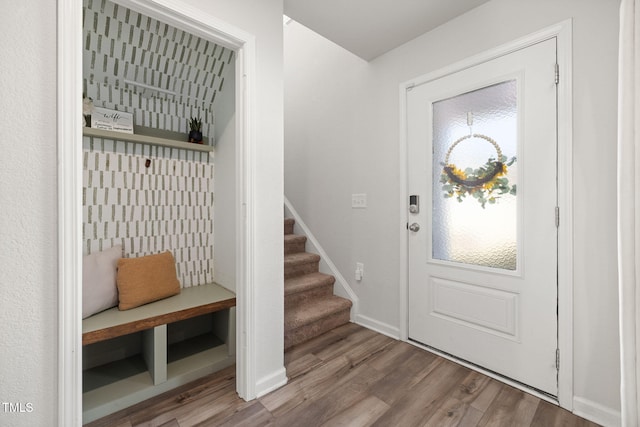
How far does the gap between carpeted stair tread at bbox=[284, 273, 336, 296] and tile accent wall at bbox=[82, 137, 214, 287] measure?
0.68 meters

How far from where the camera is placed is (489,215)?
1.81 m

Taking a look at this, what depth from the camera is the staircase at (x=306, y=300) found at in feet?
7.39

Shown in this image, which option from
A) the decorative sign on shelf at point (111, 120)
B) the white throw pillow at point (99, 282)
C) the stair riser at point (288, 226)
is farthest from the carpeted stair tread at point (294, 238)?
the decorative sign on shelf at point (111, 120)

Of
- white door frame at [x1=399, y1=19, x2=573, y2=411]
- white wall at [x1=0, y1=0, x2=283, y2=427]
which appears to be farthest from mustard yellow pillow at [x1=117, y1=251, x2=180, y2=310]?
white door frame at [x1=399, y1=19, x2=573, y2=411]

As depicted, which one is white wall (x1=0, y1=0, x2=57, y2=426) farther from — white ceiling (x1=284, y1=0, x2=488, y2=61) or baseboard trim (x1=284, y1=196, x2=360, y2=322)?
baseboard trim (x1=284, y1=196, x2=360, y2=322)

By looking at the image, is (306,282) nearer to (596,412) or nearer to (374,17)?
(596,412)

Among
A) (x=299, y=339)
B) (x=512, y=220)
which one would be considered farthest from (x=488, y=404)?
(x=299, y=339)

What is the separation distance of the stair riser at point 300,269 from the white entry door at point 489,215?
105 centimetres

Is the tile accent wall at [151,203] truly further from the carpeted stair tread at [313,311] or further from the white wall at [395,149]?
the white wall at [395,149]

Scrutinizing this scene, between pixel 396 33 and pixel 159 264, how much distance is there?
2439 mm

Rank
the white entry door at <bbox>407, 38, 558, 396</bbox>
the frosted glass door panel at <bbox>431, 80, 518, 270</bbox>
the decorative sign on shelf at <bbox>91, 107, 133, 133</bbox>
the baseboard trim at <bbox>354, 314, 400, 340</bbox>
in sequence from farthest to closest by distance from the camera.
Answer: the baseboard trim at <bbox>354, 314, 400, 340</bbox>, the decorative sign on shelf at <bbox>91, 107, 133, 133</bbox>, the frosted glass door panel at <bbox>431, 80, 518, 270</bbox>, the white entry door at <bbox>407, 38, 558, 396</bbox>

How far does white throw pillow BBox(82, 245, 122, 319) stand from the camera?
164 centimetres

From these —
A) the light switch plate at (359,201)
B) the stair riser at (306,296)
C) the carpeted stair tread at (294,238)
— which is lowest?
the stair riser at (306,296)

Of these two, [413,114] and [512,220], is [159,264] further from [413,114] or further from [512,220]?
[512,220]
